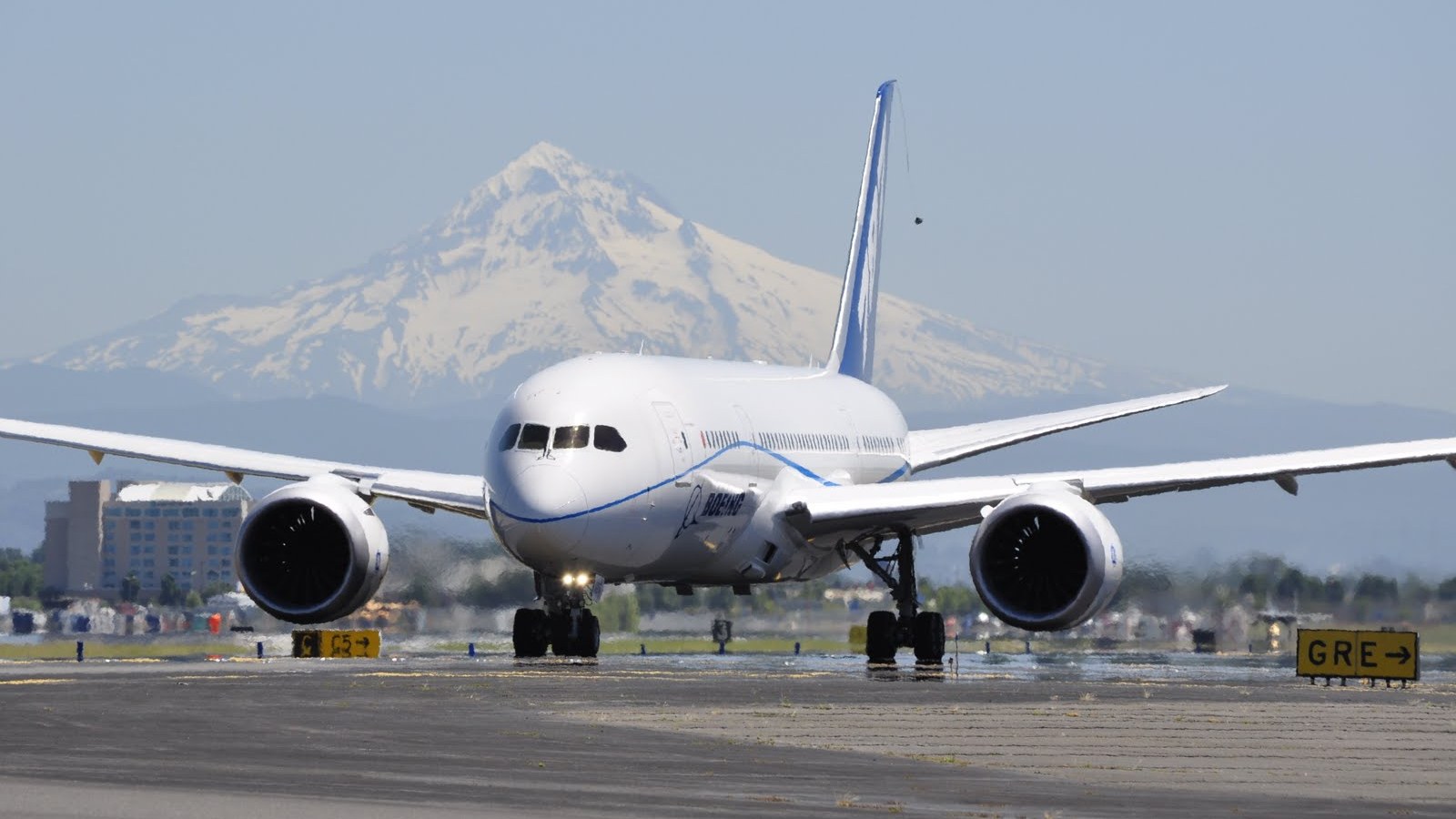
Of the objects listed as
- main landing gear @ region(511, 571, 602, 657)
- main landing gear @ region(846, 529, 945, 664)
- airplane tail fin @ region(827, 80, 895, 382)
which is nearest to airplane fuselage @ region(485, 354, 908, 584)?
main landing gear @ region(511, 571, 602, 657)

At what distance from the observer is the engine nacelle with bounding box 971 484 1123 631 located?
3388cm

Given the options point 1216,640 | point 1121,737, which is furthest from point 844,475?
point 1121,737

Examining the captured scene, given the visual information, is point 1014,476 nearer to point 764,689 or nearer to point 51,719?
point 764,689

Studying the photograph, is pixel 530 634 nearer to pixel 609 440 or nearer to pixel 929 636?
pixel 609 440

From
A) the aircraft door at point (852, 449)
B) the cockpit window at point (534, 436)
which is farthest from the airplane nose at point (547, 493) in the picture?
the aircraft door at point (852, 449)

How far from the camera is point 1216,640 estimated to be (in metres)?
47.7

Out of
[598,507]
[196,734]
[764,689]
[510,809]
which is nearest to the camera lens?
[510,809]

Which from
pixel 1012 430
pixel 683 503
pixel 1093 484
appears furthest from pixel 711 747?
pixel 1012 430

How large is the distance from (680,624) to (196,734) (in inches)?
1079

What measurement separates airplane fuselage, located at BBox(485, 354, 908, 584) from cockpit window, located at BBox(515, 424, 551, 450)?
12 mm

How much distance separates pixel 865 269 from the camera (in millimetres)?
53156

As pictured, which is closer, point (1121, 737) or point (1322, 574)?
point (1121, 737)

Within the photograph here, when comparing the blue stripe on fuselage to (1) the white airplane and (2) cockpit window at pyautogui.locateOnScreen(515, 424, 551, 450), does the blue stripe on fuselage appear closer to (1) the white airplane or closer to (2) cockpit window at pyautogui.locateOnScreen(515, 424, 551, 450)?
(1) the white airplane

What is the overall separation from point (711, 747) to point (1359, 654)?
17910mm
